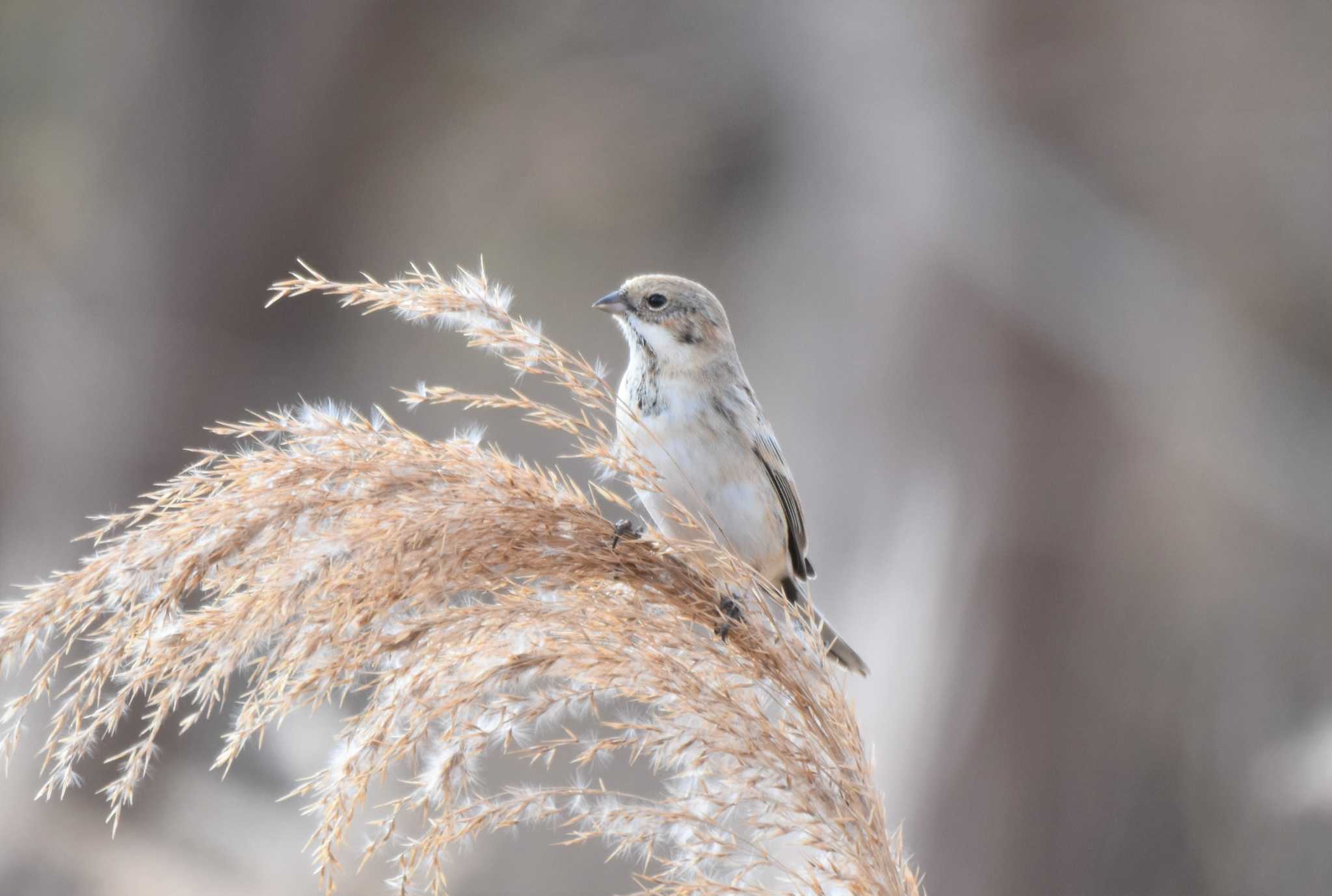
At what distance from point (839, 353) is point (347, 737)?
4.86 m

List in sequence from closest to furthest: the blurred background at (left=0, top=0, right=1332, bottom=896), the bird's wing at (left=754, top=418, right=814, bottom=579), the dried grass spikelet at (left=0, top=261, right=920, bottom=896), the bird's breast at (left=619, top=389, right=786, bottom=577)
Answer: the dried grass spikelet at (left=0, top=261, right=920, bottom=896) < the bird's breast at (left=619, top=389, right=786, bottom=577) < the bird's wing at (left=754, top=418, right=814, bottom=579) < the blurred background at (left=0, top=0, right=1332, bottom=896)

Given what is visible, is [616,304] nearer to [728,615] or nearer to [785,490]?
[785,490]

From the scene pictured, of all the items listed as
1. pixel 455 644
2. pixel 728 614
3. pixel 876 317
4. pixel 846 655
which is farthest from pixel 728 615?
pixel 876 317

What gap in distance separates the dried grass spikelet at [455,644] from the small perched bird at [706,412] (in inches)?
44.9

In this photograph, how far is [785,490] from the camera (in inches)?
127

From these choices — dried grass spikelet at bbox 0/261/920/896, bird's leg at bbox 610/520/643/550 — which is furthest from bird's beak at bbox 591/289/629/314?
dried grass spikelet at bbox 0/261/920/896

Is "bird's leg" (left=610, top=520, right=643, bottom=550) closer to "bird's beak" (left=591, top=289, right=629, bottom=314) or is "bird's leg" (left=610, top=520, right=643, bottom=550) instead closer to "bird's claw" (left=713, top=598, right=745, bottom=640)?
"bird's claw" (left=713, top=598, right=745, bottom=640)

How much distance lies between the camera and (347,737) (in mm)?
1630

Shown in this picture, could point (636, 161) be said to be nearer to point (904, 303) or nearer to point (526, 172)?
point (526, 172)

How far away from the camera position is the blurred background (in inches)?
192

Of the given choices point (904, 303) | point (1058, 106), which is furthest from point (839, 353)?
point (1058, 106)

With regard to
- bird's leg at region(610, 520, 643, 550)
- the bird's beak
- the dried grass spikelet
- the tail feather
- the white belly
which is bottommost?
the dried grass spikelet

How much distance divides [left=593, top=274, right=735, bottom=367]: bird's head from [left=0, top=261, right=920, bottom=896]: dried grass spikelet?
130 centimetres

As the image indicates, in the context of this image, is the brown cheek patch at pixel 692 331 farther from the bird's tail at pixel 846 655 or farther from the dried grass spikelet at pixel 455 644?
the dried grass spikelet at pixel 455 644
